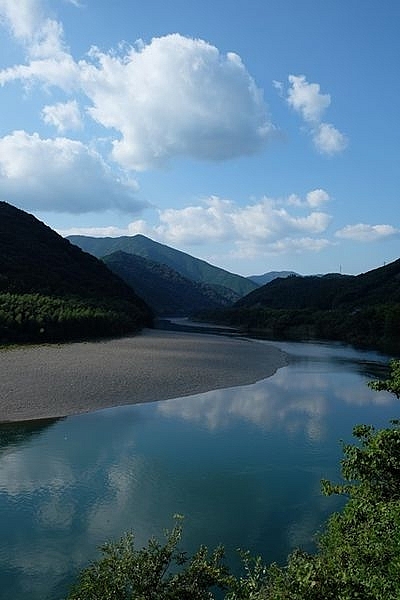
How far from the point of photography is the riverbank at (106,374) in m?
27.7

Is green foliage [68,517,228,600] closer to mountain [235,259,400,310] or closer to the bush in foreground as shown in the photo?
the bush in foreground

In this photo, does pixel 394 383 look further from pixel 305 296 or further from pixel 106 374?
pixel 305 296

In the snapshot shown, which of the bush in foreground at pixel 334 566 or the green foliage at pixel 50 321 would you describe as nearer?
the bush in foreground at pixel 334 566

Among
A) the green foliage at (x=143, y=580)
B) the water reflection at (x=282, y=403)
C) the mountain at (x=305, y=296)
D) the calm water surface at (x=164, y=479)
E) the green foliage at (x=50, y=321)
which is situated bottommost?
the calm water surface at (x=164, y=479)

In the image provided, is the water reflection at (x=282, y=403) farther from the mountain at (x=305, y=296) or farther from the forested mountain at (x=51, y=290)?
the mountain at (x=305, y=296)

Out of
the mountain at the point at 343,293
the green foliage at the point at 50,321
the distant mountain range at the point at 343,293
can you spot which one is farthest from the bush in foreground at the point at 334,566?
the mountain at the point at 343,293

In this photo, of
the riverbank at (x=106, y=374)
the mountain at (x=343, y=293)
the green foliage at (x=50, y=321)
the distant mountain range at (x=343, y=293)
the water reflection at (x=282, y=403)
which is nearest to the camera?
the water reflection at (x=282, y=403)

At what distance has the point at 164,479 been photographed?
17750 mm

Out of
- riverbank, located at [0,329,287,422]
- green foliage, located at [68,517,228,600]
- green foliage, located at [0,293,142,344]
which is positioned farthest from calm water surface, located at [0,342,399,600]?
green foliage, located at [0,293,142,344]

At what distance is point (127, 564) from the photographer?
7.95 m

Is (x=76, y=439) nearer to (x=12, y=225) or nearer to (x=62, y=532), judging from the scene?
(x=62, y=532)

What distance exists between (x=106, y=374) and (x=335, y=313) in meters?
84.9

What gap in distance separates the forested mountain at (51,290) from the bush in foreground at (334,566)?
Result: 47.9 meters

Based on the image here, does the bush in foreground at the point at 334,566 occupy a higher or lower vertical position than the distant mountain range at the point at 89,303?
lower
